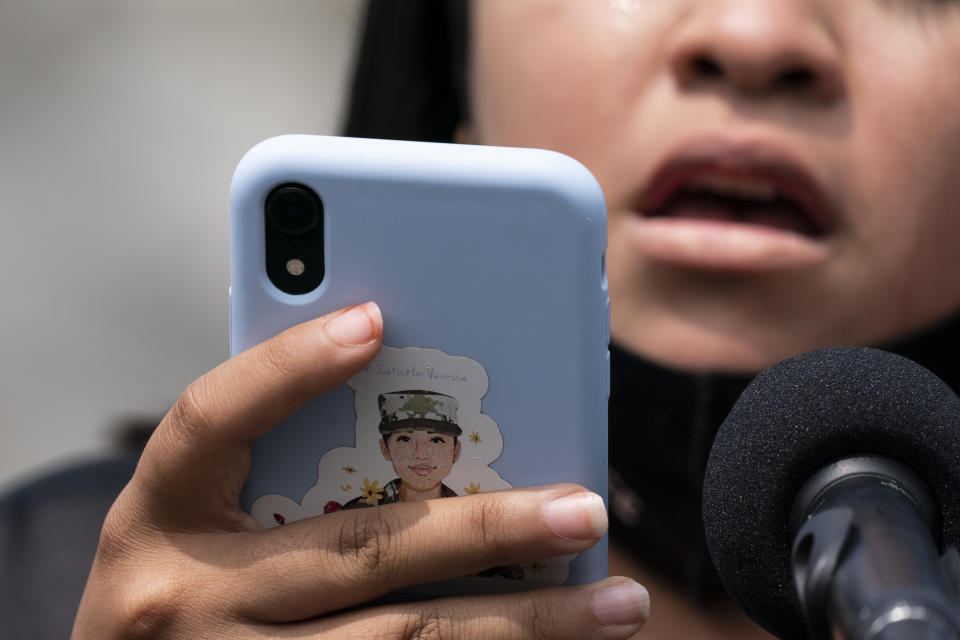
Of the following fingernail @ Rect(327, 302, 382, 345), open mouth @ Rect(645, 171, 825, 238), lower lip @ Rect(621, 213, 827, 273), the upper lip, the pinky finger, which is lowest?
the pinky finger

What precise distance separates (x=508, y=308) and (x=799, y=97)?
19.3 inches

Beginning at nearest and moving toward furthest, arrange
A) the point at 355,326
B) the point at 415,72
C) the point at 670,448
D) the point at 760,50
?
the point at 355,326 → the point at 760,50 → the point at 670,448 → the point at 415,72

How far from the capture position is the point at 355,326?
0.70 m

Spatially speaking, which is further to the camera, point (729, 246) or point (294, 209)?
point (729, 246)

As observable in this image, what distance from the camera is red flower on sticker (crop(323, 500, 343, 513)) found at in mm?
776

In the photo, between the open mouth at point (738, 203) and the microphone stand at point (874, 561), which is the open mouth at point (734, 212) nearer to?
the open mouth at point (738, 203)

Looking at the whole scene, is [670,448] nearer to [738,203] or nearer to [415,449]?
[738,203]

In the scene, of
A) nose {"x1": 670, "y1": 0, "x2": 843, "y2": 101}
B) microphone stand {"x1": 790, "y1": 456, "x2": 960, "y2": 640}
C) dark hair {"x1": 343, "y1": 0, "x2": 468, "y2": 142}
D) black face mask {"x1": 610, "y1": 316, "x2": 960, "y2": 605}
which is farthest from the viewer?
dark hair {"x1": 343, "y1": 0, "x2": 468, "y2": 142}

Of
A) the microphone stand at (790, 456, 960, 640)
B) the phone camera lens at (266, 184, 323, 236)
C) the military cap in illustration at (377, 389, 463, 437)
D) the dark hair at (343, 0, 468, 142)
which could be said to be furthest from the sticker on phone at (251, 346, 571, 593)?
the dark hair at (343, 0, 468, 142)

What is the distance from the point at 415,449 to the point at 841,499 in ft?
1.01

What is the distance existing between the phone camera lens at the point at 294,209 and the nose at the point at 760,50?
0.50 metres

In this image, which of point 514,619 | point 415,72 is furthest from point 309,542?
point 415,72

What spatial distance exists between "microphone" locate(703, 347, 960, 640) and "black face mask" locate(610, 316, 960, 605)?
1.55 feet

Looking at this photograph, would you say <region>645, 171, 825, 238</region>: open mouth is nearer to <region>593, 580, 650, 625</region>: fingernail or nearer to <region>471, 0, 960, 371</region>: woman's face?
<region>471, 0, 960, 371</region>: woman's face
